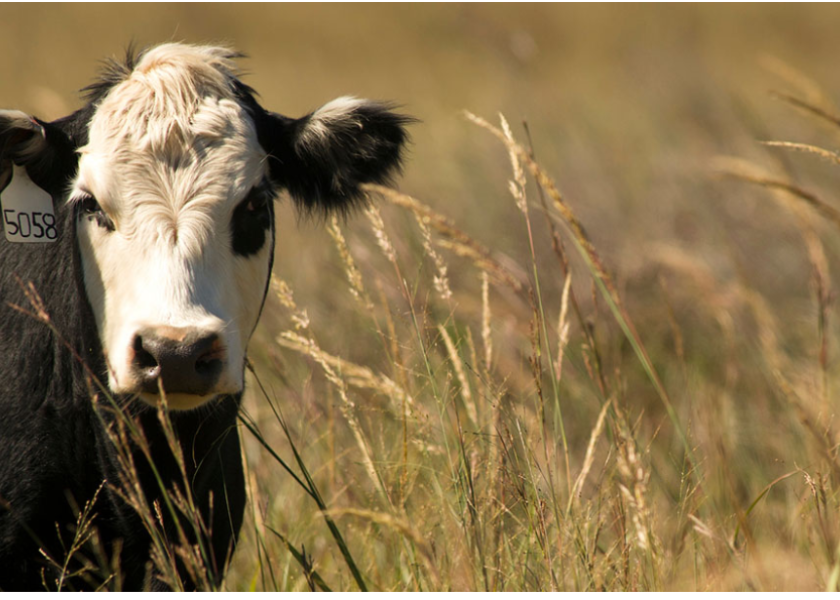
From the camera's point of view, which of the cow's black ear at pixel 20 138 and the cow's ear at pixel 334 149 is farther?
the cow's ear at pixel 334 149

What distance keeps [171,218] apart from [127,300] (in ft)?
0.95

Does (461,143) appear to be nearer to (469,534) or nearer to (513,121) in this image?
(513,121)

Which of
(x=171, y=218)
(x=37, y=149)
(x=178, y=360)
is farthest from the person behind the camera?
(x=37, y=149)

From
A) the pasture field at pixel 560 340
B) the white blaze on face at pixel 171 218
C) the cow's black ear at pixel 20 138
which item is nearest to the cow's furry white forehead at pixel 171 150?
the white blaze on face at pixel 171 218

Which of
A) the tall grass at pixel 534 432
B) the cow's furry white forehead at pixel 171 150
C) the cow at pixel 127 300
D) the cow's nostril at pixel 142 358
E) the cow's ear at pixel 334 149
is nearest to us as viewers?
the tall grass at pixel 534 432

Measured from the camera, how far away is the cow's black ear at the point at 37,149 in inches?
120

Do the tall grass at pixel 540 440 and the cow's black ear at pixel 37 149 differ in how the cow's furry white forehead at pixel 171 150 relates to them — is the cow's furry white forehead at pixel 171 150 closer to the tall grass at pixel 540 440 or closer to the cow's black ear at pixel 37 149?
the cow's black ear at pixel 37 149

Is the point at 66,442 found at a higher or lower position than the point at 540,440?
lower

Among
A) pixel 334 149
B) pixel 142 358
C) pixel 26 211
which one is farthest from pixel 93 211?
pixel 334 149

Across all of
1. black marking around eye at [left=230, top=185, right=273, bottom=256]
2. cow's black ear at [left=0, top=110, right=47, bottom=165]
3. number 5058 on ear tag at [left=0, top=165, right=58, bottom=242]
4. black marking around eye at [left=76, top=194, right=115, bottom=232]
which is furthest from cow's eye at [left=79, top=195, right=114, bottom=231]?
black marking around eye at [left=230, top=185, right=273, bottom=256]

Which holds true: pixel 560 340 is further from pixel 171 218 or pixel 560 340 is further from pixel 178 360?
pixel 171 218

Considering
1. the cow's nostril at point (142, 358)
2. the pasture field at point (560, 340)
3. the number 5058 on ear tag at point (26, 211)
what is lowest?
the pasture field at point (560, 340)

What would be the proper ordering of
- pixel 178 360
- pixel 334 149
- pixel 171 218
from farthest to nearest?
1. pixel 334 149
2. pixel 171 218
3. pixel 178 360

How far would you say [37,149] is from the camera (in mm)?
3141
